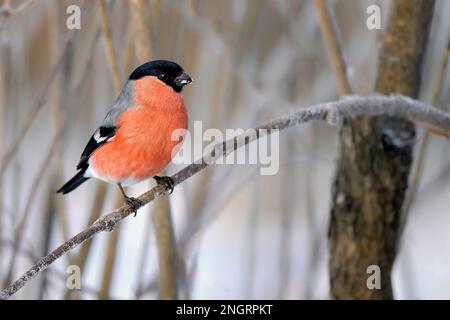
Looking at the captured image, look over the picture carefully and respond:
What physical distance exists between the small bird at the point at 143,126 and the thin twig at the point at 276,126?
0.10 ft

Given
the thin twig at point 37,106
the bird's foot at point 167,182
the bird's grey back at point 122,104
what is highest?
the thin twig at point 37,106

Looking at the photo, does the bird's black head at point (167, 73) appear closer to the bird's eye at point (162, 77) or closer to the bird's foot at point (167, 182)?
the bird's eye at point (162, 77)

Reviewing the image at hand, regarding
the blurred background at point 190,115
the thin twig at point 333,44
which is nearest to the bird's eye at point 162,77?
the blurred background at point 190,115

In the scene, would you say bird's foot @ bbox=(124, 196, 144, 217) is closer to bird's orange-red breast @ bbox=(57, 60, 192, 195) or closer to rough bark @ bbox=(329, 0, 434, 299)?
bird's orange-red breast @ bbox=(57, 60, 192, 195)

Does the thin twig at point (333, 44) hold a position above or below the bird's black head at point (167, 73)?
above

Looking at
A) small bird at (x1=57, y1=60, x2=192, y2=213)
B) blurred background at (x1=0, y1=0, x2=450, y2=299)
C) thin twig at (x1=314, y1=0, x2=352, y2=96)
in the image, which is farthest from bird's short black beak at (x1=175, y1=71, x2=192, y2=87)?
thin twig at (x1=314, y1=0, x2=352, y2=96)

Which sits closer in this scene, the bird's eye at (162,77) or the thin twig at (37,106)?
the bird's eye at (162,77)

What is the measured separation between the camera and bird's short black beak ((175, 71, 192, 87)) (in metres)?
0.74

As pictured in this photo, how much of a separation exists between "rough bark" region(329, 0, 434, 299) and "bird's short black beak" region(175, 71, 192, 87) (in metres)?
0.37

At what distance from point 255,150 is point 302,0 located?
31cm

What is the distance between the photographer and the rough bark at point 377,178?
103 centimetres

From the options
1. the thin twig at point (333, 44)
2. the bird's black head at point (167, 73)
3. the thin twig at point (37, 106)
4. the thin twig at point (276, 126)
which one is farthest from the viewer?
the thin twig at point (333, 44)

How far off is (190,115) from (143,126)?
0.43 m

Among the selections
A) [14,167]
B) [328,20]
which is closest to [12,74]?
[14,167]
